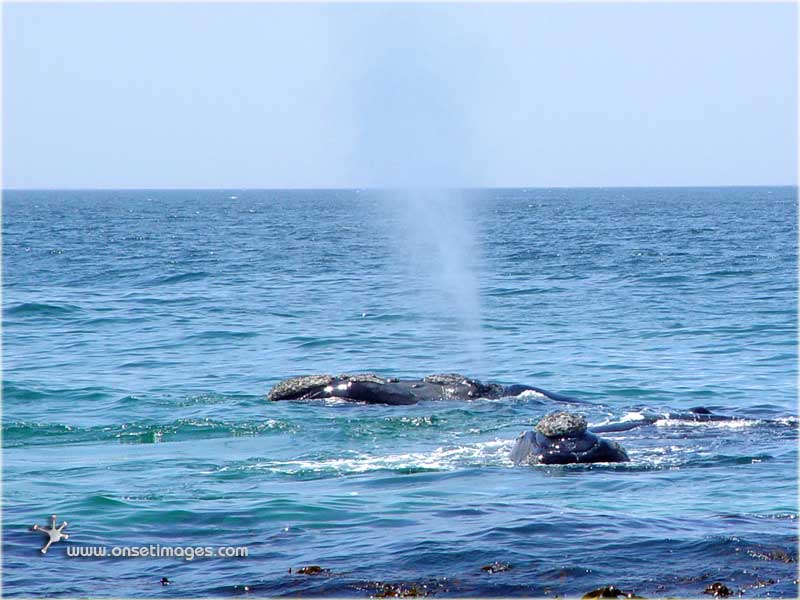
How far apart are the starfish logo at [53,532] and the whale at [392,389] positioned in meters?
9.72

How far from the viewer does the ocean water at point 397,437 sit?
12406 millimetres

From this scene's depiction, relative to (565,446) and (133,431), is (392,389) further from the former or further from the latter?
(565,446)

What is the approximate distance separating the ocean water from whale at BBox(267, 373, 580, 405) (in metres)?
0.53

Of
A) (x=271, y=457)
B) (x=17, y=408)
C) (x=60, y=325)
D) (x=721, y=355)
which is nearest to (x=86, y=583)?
(x=271, y=457)

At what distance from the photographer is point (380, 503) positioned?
50.4ft

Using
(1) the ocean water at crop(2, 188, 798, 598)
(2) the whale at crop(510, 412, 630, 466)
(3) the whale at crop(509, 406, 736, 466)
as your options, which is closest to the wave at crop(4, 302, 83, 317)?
(1) the ocean water at crop(2, 188, 798, 598)

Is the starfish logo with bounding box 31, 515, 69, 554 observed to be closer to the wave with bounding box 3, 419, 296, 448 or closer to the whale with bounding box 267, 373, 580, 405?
the wave with bounding box 3, 419, 296, 448

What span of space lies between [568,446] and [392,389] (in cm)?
671

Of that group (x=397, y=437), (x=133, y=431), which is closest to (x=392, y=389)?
(x=397, y=437)

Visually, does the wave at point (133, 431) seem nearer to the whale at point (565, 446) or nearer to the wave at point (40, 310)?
the whale at point (565, 446)

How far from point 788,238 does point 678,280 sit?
33.5 m

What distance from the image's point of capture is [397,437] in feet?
65.9

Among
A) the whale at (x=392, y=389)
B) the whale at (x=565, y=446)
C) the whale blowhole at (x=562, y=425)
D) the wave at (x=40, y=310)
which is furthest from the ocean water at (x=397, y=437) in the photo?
the whale blowhole at (x=562, y=425)

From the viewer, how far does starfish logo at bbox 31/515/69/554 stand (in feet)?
44.4
